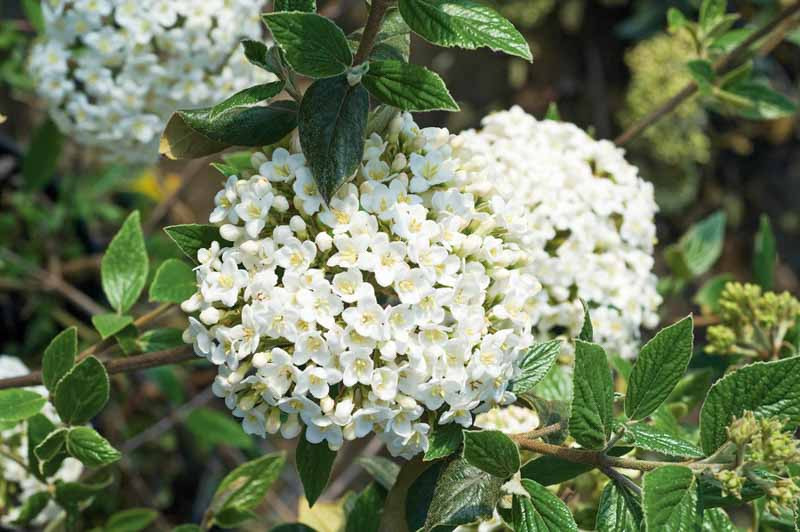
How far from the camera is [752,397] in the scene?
98 centimetres

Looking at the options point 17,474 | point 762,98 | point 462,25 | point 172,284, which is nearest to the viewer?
point 462,25

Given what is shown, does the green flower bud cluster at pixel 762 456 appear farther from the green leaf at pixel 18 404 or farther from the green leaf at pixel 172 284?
the green leaf at pixel 18 404

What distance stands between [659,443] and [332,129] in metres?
0.54

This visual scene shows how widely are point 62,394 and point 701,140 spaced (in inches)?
113

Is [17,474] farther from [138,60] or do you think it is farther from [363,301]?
[363,301]

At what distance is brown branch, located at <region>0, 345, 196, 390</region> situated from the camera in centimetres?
123

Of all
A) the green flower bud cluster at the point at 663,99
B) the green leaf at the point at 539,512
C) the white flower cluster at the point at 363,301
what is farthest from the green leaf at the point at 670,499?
the green flower bud cluster at the point at 663,99

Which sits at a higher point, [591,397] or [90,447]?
[591,397]

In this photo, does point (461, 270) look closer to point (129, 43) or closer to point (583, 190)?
point (583, 190)

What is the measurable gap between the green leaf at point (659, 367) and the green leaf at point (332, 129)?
16.6 inches

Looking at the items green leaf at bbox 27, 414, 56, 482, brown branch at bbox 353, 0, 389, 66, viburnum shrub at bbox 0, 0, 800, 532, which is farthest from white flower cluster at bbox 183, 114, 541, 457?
green leaf at bbox 27, 414, 56, 482

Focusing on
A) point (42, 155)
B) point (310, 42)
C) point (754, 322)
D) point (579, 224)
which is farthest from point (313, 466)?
point (42, 155)

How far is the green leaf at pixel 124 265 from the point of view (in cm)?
148

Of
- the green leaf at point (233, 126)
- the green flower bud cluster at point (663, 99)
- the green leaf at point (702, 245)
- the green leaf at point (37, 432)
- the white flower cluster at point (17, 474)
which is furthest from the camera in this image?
the green flower bud cluster at point (663, 99)
